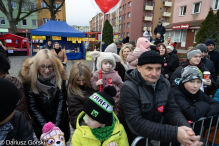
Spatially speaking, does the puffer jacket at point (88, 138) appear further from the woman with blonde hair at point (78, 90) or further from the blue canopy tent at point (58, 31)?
the blue canopy tent at point (58, 31)

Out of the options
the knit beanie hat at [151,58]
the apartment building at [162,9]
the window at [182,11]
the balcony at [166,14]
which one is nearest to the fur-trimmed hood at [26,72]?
the knit beanie hat at [151,58]

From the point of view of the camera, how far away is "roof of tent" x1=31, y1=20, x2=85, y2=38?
10.5 m

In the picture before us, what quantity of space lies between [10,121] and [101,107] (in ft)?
2.49

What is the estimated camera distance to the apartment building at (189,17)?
16.6 m

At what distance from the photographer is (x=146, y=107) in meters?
1.36

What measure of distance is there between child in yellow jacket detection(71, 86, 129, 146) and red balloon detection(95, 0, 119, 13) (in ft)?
7.49

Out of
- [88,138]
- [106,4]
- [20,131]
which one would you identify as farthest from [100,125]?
[106,4]

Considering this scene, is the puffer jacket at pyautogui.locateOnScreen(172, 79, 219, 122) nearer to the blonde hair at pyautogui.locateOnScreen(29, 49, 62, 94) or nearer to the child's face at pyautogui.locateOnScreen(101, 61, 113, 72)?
the child's face at pyautogui.locateOnScreen(101, 61, 113, 72)

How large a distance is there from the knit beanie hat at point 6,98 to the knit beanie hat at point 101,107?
62 centimetres

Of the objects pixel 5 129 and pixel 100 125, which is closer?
pixel 5 129

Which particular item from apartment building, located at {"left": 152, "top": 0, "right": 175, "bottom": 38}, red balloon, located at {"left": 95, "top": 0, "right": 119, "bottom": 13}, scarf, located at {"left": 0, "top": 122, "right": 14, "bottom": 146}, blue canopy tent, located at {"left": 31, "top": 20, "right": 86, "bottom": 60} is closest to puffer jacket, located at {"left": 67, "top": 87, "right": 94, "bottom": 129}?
scarf, located at {"left": 0, "top": 122, "right": 14, "bottom": 146}

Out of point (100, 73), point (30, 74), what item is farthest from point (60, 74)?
point (100, 73)

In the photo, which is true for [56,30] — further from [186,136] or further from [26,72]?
[186,136]

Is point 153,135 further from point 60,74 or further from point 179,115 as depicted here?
point 60,74
